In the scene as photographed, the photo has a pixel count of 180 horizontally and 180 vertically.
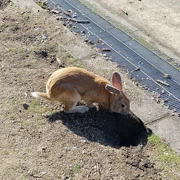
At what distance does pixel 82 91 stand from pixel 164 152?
134cm

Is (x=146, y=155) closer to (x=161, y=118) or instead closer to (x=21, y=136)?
(x=161, y=118)

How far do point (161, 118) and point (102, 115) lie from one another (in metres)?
0.82

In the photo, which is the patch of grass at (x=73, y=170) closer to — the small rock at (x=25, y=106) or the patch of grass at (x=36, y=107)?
the patch of grass at (x=36, y=107)

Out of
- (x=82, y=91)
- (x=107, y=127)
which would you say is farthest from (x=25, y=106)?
(x=107, y=127)

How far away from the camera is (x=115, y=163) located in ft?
15.5

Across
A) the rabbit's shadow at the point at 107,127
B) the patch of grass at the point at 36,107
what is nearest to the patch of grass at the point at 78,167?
the rabbit's shadow at the point at 107,127

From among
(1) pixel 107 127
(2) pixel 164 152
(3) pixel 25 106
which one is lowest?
(3) pixel 25 106

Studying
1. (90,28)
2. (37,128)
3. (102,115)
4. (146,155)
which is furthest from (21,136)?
(90,28)

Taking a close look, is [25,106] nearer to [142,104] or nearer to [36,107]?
[36,107]

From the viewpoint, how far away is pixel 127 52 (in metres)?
7.17

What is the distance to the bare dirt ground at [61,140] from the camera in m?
4.63

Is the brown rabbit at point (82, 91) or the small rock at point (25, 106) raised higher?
the brown rabbit at point (82, 91)

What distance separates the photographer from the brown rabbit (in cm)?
531

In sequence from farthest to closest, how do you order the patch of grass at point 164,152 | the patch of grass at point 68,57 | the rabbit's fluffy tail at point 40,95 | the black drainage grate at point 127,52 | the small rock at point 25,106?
the patch of grass at point 68,57 < the black drainage grate at point 127,52 < the small rock at point 25,106 < the rabbit's fluffy tail at point 40,95 < the patch of grass at point 164,152
